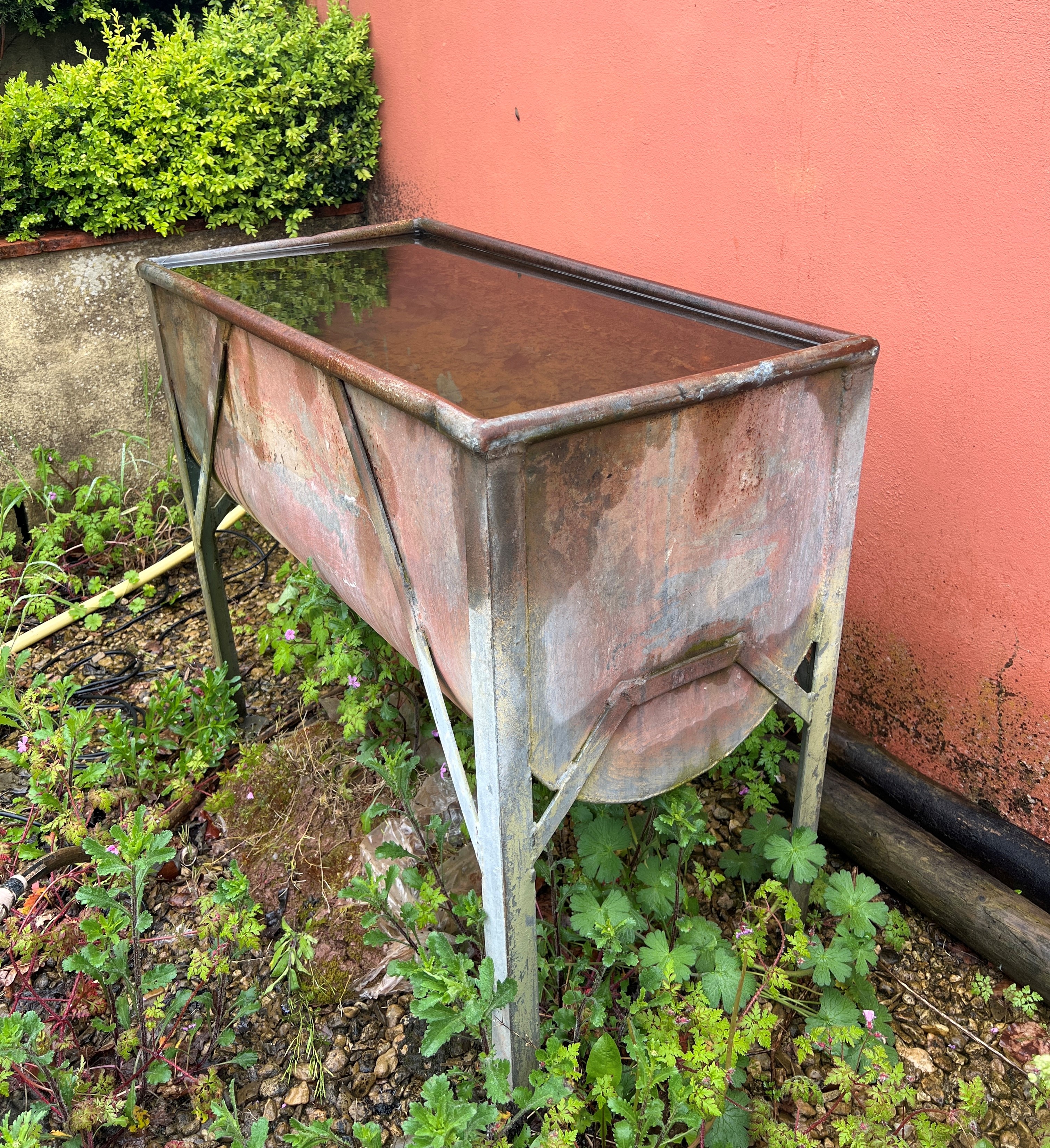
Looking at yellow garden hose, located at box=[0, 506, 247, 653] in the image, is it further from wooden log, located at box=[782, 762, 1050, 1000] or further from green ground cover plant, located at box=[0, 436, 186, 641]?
wooden log, located at box=[782, 762, 1050, 1000]

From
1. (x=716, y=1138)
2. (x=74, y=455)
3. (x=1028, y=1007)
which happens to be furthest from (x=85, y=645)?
(x=1028, y=1007)

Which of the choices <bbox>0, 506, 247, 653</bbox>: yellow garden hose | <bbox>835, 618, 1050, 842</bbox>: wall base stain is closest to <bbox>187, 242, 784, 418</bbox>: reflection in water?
<bbox>835, 618, 1050, 842</bbox>: wall base stain

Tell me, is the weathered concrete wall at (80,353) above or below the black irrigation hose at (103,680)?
above

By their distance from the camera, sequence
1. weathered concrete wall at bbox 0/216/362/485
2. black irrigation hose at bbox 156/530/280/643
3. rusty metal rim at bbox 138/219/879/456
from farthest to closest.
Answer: weathered concrete wall at bbox 0/216/362/485, black irrigation hose at bbox 156/530/280/643, rusty metal rim at bbox 138/219/879/456

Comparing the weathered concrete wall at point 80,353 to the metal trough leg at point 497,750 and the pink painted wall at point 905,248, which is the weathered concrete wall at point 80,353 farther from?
the metal trough leg at point 497,750

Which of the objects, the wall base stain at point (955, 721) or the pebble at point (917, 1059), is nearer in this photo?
the pebble at point (917, 1059)

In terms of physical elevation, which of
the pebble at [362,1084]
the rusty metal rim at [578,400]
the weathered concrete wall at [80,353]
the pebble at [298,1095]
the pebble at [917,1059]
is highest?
the rusty metal rim at [578,400]

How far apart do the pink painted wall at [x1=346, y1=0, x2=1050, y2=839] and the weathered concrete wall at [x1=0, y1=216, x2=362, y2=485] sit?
2024 mm

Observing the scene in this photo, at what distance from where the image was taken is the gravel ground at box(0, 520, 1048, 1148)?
195cm

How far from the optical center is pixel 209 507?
279 centimetres

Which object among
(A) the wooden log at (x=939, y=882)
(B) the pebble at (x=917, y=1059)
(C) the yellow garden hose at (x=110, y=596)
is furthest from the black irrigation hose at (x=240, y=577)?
(B) the pebble at (x=917, y=1059)

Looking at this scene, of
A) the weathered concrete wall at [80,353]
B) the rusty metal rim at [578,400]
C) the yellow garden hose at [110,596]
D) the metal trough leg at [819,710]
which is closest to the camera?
the rusty metal rim at [578,400]

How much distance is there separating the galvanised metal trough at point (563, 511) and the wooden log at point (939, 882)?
1.24 feet

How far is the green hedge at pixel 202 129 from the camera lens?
366 cm
